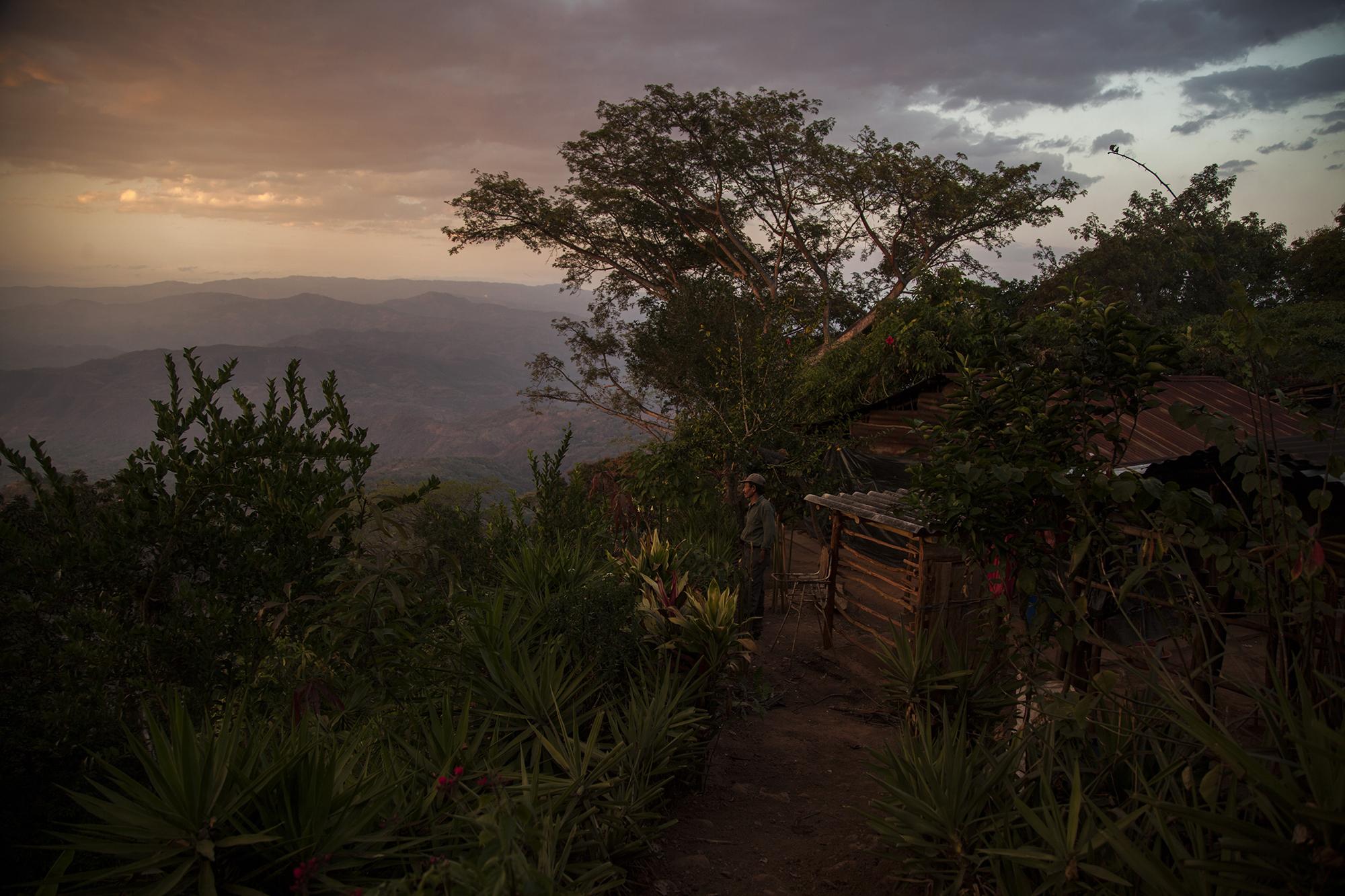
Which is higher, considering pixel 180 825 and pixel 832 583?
pixel 180 825

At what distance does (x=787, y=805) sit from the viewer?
5.00m

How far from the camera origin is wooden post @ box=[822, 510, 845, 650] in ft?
28.1

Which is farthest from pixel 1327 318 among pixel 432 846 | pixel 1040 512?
pixel 432 846

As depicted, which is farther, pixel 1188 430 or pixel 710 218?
pixel 710 218

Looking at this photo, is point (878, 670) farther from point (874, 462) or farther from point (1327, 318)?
point (1327, 318)

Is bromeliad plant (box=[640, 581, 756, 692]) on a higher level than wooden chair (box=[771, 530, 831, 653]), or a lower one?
higher

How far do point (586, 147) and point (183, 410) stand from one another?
23.6 metres

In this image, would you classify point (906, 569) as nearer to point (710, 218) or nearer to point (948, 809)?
point (948, 809)

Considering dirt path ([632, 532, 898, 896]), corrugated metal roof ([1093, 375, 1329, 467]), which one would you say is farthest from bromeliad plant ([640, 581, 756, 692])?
corrugated metal roof ([1093, 375, 1329, 467])

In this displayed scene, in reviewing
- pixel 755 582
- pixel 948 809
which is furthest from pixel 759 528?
pixel 948 809

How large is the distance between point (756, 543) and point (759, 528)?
17cm

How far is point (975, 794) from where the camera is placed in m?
3.34

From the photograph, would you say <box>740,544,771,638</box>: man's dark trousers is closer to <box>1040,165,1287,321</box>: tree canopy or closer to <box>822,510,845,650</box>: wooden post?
<box>822,510,845,650</box>: wooden post

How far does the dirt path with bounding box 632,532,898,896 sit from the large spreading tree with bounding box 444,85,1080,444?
13.6 metres
